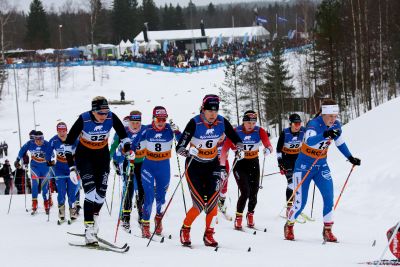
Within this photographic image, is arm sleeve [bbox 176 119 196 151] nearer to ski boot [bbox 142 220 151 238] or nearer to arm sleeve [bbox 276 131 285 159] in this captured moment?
ski boot [bbox 142 220 151 238]

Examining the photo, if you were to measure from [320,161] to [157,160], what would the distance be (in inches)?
110

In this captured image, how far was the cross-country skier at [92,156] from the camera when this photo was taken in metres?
7.69

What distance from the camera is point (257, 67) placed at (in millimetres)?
51031

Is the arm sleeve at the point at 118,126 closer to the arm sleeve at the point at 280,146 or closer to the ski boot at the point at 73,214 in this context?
the arm sleeve at the point at 280,146

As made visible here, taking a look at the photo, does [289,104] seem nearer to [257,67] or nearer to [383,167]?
[257,67]

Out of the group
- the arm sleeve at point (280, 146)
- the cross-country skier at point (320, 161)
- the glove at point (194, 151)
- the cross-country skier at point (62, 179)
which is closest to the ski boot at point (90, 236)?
the glove at point (194, 151)

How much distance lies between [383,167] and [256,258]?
7.25 meters

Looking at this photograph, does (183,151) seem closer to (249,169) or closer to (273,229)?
(249,169)

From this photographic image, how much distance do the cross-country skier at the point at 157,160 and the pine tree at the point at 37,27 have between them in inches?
3307

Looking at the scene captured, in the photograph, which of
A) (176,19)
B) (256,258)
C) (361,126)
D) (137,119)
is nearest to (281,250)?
(256,258)

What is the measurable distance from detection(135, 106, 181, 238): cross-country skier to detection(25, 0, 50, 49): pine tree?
276 feet

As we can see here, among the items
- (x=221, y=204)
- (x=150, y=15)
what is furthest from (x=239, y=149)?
(x=150, y=15)

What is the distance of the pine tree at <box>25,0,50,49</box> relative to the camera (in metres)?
89.0

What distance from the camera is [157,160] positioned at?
9492mm
